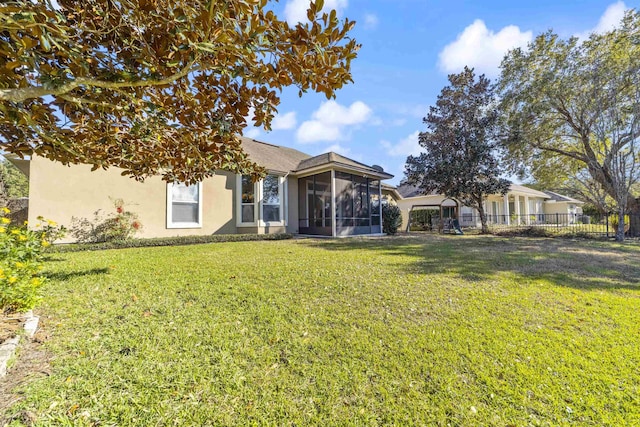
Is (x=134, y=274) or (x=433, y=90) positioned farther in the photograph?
(x=433, y=90)

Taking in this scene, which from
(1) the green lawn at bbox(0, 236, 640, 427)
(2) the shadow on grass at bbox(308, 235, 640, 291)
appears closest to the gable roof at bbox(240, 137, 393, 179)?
(2) the shadow on grass at bbox(308, 235, 640, 291)

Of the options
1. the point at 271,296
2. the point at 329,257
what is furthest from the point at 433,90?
the point at 271,296

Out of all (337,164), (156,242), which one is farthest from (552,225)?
(156,242)

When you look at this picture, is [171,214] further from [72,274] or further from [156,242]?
[72,274]

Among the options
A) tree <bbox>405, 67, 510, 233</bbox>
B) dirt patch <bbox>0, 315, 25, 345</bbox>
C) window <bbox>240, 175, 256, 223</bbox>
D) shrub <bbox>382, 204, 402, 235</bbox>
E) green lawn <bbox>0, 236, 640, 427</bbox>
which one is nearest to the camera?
green lawn <bbox>0, 236, 640, 427</bbox>

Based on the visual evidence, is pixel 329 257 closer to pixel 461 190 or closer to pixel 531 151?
pixel 461 190

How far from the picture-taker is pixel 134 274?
5215 mm

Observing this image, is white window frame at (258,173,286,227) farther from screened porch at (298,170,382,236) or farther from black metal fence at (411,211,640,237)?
black metal fence at (411,211,640,237)

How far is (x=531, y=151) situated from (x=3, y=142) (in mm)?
20411

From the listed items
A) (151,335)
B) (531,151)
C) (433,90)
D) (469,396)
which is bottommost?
(469,396)

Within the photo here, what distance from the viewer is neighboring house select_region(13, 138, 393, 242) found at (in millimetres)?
8664

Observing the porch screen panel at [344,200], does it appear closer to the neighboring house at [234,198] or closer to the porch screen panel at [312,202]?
the neighboring house at [234,198]

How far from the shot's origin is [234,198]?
1253 centimetres

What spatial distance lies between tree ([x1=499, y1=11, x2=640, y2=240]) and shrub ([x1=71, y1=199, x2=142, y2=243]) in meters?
18.3
